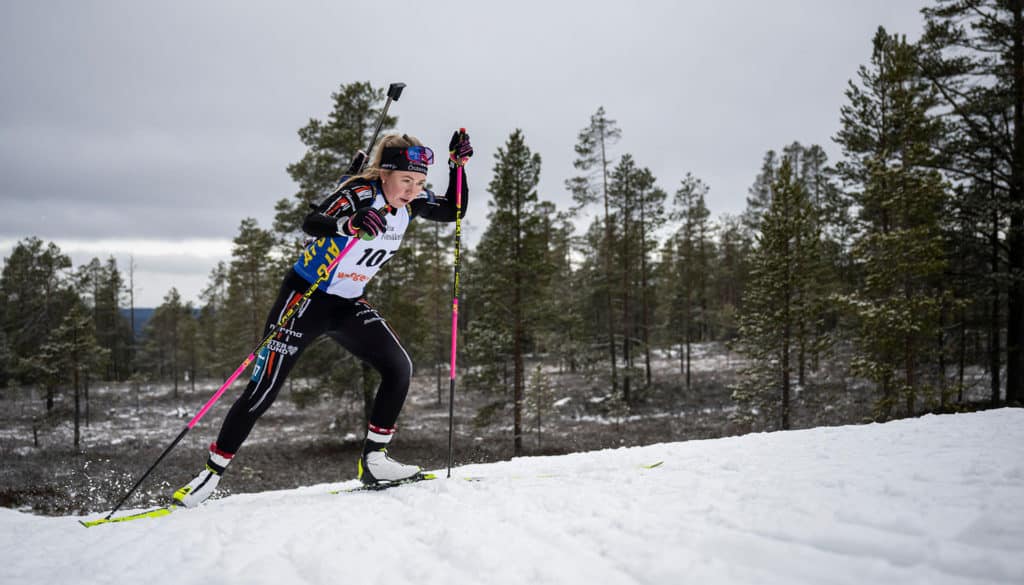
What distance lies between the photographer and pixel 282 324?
13.6ft

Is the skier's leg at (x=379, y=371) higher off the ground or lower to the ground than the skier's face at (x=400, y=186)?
lower

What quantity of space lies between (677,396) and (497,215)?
56.0 feet

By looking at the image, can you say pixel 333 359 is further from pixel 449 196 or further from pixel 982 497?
pixel 982 497

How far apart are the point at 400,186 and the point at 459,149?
948 millimetres

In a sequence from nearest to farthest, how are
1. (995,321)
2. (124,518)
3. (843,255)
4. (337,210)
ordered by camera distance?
(124,518) → (337,210) → (995,321) → (843,255)

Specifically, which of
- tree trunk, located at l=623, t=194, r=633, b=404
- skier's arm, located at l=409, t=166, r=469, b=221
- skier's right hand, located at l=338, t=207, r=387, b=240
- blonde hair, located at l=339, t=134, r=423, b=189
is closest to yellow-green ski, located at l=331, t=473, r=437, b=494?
skier's right hand, located at l=338, t=207, r=387, b=240

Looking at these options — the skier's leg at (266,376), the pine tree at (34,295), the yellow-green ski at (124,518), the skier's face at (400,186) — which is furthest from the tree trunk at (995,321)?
the pine tree at (34,295)

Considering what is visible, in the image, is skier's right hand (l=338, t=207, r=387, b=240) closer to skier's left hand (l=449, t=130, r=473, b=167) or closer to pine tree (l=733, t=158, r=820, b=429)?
skier's left hand (l=449, t=130, r=473, b=167)

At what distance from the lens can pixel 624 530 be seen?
104 inches

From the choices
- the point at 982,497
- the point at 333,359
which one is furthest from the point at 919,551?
the point at 333,359

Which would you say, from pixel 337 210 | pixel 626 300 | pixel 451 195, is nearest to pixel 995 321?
pixel 626 300

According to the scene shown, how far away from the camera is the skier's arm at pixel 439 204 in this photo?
191 inches

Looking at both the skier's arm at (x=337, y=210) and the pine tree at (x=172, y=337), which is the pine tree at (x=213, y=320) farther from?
the skier's arm at (x=337, y=210)

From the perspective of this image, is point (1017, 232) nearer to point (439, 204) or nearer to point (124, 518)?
point (439, 204)
